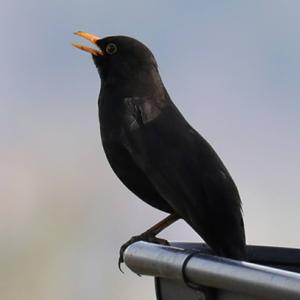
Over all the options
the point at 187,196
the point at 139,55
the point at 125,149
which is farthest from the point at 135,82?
the point at 187,196

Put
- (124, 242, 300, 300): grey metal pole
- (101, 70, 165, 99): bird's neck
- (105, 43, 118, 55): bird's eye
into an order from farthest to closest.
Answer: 1. (105, 43, 118, 55): bird's eye
2. (101, 70, 165, 99): bird's neck
3. (124, 242, 300, 300): grey metal pole

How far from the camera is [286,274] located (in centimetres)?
189

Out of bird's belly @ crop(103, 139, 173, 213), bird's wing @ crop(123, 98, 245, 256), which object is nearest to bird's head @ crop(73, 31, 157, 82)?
bird's wing @ crop(123, 98, 245, 256)

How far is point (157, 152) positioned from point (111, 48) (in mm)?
1152

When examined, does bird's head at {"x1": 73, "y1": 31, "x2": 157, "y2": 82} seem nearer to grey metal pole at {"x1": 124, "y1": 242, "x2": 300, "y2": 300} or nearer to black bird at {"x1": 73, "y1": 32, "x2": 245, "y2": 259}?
black bird at {"x1": 73, "y1": 32, "x2": 245, "y2": 259}

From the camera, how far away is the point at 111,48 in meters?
5.50

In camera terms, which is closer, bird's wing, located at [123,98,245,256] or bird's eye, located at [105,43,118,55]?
bird's wing, located at [123,98,245,256]

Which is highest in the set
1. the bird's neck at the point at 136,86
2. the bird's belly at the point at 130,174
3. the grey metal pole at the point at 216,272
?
the bird's neck at the point at 136,86

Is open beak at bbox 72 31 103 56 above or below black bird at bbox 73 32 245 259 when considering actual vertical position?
above

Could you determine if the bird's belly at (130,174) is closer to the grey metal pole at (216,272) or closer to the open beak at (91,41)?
the open beak at (91,41)

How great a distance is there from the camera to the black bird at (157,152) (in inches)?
166

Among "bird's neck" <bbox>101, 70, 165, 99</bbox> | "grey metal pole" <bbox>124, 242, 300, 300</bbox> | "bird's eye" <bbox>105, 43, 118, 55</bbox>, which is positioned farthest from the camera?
"bird's eye" <bbox>105, 43, 118, 55</bbox>

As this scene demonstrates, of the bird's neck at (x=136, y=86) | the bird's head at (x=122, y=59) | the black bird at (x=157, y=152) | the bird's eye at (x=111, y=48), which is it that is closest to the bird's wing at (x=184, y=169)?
the black bird at (x=157, y=152)

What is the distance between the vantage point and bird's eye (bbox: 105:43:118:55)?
5480mm
